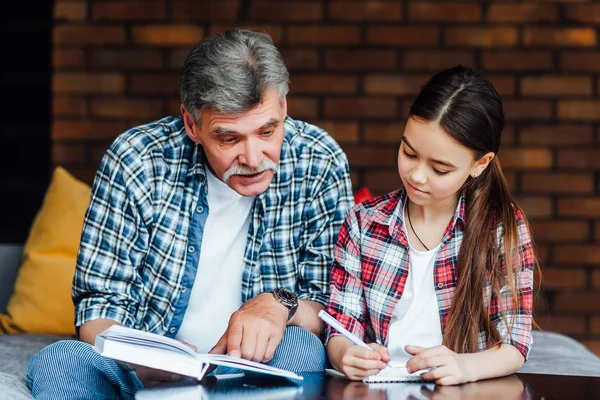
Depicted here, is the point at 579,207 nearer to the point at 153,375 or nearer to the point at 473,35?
the point at 473,35

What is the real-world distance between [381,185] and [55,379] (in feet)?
5.70

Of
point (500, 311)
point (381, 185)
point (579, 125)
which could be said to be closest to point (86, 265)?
point (500, 311)

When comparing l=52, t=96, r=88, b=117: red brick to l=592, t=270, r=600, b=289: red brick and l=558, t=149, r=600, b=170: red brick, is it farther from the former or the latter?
l=592, t=270, r=600, b=289: red brick

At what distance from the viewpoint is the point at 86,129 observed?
313 centimetres

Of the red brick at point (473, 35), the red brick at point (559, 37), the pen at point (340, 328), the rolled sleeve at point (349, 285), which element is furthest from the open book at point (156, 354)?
the red brick at point (559, 37)

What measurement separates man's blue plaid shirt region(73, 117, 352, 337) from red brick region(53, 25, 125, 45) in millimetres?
1122

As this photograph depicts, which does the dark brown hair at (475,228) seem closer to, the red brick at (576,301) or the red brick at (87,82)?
the red brick at (576,301)

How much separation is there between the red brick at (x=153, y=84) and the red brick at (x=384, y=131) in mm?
730

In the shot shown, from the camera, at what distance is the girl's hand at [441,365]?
1.51 meters

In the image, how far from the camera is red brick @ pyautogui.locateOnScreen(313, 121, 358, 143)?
3.12 m

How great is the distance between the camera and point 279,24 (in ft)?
10.1

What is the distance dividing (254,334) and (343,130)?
1512mm

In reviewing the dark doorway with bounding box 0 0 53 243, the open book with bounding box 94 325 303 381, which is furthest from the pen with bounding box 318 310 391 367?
the dark doorway with bounding box 0 0 53 243

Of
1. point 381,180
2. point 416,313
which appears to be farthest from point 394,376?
point 381,180
